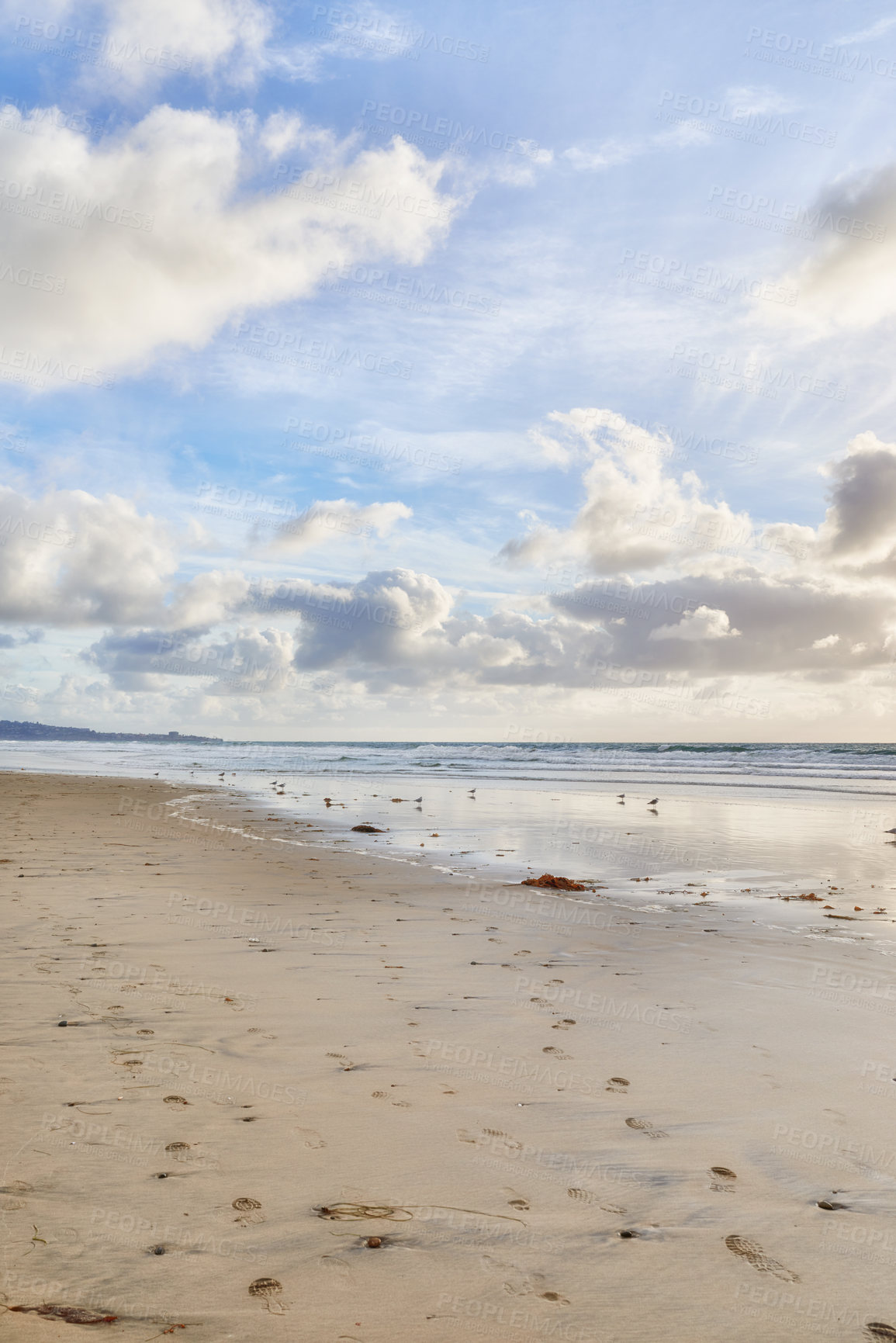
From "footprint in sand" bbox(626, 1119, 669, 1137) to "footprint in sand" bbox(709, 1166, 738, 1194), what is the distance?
343 mm

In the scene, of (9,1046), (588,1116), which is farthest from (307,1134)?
(9,1046)

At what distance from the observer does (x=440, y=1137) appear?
381 centimetres

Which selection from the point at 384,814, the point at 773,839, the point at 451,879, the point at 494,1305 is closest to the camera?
the point at 494,1305

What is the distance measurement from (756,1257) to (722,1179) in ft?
1.70

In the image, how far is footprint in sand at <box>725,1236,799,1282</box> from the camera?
2928 millimetres

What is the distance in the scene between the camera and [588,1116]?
4.10 meters

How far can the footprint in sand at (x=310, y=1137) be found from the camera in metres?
3.68

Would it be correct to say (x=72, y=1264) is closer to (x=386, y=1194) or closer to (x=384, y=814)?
(x=386, y=1194)

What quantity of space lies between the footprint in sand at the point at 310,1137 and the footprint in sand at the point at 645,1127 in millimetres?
1637

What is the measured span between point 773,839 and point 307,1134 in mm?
14526
